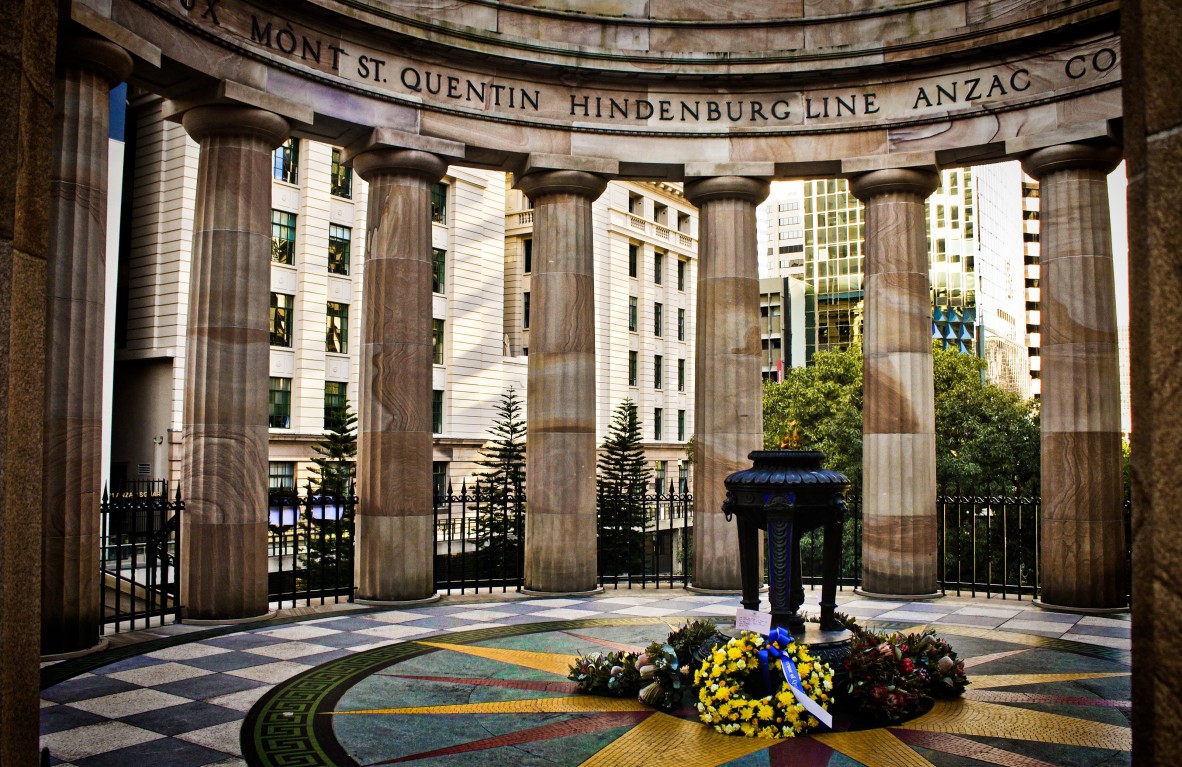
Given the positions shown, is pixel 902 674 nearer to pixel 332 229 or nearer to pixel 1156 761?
pixel 1156 761

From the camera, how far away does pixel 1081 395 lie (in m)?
17.8

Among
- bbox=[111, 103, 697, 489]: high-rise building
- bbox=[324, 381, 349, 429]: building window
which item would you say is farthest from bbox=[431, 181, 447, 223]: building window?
bbox=[324, 381, 349, 429]: building window

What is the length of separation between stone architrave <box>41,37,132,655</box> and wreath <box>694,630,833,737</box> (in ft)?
30.2

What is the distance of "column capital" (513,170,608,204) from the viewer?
19.8 m

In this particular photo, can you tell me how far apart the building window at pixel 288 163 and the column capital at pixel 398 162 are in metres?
26.1

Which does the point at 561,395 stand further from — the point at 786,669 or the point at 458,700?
the point at 786,669

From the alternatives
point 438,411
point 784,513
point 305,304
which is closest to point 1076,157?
point 784,513

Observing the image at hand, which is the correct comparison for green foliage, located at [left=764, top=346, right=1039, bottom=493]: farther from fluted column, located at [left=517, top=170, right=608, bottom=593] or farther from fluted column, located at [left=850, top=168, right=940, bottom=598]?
fluted column, located at [left=517, top=170, right=608, bottom=593]

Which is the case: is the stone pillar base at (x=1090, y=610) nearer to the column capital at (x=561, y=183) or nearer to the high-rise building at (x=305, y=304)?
the column capital at (x=561, y=183)

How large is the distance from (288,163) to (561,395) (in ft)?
95.1

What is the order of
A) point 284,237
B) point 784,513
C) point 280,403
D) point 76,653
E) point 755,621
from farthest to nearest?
point 284,237
point 280,403
point 76,653
point 784,513
point 755,621

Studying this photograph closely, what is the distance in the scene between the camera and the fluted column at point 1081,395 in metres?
17.6

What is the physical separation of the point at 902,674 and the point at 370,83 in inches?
568

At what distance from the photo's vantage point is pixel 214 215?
16.2m
